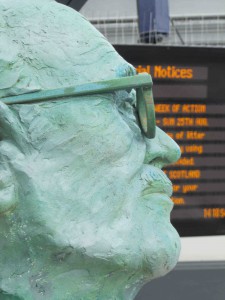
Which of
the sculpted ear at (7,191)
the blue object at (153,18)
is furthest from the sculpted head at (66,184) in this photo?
the blue object at (153,18)

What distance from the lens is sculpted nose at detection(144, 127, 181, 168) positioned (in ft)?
1.93

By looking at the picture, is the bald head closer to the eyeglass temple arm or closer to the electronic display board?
the eyeglass temple arm

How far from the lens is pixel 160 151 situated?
60cm

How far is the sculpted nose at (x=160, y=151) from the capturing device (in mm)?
589

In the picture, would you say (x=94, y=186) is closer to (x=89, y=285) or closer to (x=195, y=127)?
(x=89, y=285)

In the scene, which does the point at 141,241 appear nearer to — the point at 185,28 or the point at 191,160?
the point at 191,160

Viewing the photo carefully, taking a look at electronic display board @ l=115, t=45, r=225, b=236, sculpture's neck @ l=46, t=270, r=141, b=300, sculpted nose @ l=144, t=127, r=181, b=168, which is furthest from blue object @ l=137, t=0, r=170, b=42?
sculpture's neck @ l=46, t=270, r=141, b=300

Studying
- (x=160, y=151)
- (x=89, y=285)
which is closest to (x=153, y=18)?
(x=160, y=151)

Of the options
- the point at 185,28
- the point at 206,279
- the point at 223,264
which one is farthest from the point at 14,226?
the point at 185,28

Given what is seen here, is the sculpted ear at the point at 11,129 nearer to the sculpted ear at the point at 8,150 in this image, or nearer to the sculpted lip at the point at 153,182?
the sculpted ear at the point at 8,150

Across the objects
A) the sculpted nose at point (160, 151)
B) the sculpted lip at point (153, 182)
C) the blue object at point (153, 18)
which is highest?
the sculpted nose at point (160, 151)

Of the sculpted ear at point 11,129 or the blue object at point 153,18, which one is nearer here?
the sculpted ear at point 11,129

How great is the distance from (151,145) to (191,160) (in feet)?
5.60

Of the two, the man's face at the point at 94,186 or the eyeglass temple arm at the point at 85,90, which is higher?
the eyeglass temple arm at the point at 85,90
